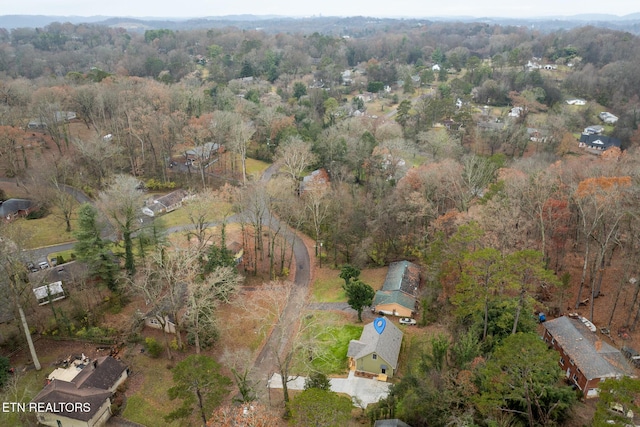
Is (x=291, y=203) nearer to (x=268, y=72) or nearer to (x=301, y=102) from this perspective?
(x=301, y=102)

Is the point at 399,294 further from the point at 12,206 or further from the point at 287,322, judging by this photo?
the point at 12,206

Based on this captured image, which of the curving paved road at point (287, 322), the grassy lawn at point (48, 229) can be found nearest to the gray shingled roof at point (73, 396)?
the curving paved road at point (287, 322)

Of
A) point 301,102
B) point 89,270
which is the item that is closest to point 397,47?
point 301,102

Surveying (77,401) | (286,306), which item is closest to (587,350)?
(286,306)

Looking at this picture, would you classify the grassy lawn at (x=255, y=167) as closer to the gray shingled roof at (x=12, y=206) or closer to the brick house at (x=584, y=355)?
the gray shingled roof at (x=12, y=206)

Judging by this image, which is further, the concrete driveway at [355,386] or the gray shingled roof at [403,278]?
the gray shingled roof at [403,278]
